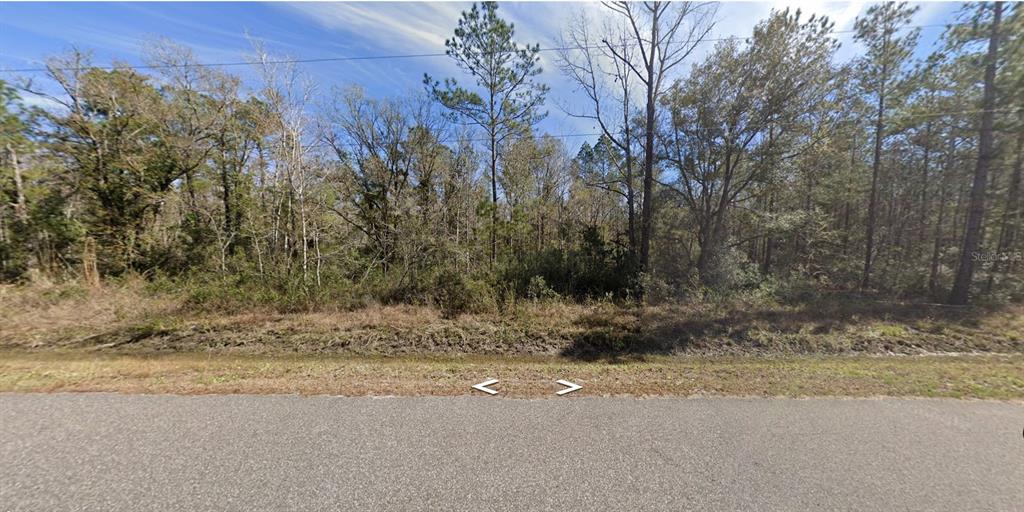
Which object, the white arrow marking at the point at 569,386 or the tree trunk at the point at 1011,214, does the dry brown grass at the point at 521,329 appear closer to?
the white arrow marking at the point at 569,386

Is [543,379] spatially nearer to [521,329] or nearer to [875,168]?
[521,329]

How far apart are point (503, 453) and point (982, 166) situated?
1771 cm

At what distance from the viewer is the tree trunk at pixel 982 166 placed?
1027 cm

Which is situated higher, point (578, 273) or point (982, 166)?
point (982, 166)

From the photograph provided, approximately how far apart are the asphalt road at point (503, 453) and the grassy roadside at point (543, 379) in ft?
0.97

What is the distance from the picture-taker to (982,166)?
34.9 ft

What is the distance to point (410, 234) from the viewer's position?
39.0ft

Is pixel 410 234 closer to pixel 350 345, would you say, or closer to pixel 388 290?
pixel 388 290

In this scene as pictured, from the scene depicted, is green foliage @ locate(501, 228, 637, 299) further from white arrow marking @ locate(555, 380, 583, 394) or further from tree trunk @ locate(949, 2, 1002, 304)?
tree trunk @ locate(949, 2, 1002, 304)

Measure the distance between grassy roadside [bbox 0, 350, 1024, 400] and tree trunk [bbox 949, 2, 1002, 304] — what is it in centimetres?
708

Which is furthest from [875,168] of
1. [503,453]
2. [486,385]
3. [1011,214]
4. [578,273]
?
[503,453]

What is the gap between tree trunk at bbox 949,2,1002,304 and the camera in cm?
1027

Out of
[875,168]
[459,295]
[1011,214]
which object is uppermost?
[875,168]

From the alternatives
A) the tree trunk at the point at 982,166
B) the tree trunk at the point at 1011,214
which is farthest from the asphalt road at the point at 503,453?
the tree trunk at the point at 1011,214
